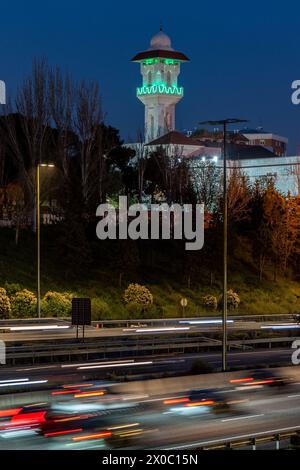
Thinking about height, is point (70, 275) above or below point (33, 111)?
below

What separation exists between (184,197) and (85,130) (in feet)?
34.0

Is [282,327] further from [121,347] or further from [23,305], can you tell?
[23,305]

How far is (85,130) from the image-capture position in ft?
199

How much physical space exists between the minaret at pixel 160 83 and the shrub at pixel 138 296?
69.7 meters

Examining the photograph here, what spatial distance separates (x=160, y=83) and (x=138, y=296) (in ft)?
244

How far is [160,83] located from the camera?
390 ft

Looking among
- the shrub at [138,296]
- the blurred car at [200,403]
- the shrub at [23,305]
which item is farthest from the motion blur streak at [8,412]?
the shrub at [138,296]

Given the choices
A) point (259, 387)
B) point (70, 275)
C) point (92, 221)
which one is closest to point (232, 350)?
point (259, 387)

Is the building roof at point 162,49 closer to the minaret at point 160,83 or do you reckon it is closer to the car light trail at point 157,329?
the minaret at point 160,83

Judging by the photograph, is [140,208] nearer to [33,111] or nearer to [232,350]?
[33,111]

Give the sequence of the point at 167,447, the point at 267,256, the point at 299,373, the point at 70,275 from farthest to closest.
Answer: the point at 267,256 < the point at 70,275 < the point at 299,373 < the point at 167,447

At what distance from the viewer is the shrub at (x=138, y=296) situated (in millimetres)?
48750

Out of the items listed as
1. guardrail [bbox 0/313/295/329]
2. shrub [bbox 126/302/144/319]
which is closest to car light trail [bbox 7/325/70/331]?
guardrail [bbox 0/313/295/329]

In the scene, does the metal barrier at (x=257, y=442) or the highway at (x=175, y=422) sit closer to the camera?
the metal barrier at (x=257, y=442)
